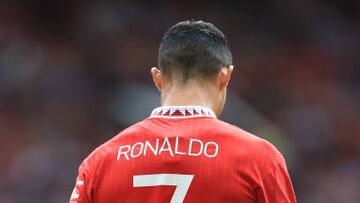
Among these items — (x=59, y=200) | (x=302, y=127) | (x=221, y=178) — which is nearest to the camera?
(x=221, y=178)

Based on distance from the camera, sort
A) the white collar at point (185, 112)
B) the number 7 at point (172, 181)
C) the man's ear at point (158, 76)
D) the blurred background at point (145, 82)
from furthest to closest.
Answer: the blurred background at point (145, 82)
the man's ear at point (158, 76)
the white collar at point (185, 112)
the number 7 at point (172, 181)

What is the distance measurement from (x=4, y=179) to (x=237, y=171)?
21.6 ft

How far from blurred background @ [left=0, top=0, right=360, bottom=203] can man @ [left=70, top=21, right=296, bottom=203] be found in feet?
20.2

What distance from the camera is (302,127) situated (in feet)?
31.7

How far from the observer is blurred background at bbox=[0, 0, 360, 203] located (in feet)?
30.2

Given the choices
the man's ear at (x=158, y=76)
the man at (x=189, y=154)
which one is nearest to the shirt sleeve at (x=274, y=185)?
the man at (x=189, y=154)

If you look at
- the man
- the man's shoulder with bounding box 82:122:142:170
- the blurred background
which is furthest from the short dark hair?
the blurred background

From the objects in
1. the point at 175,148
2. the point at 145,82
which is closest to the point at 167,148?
the point at 175,148

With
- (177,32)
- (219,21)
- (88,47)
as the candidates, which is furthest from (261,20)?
(177,32)

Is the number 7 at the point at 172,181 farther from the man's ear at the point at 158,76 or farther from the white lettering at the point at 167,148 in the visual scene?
the man's ear at the point at 158,76

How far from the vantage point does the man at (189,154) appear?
8.79 ft

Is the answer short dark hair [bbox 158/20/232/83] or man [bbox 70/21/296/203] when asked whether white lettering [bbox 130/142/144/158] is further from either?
→ short dark hair [bbox 158/20/232/83]

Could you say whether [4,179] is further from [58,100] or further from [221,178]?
[221,178]

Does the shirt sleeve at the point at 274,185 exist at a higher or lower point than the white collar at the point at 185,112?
lower
